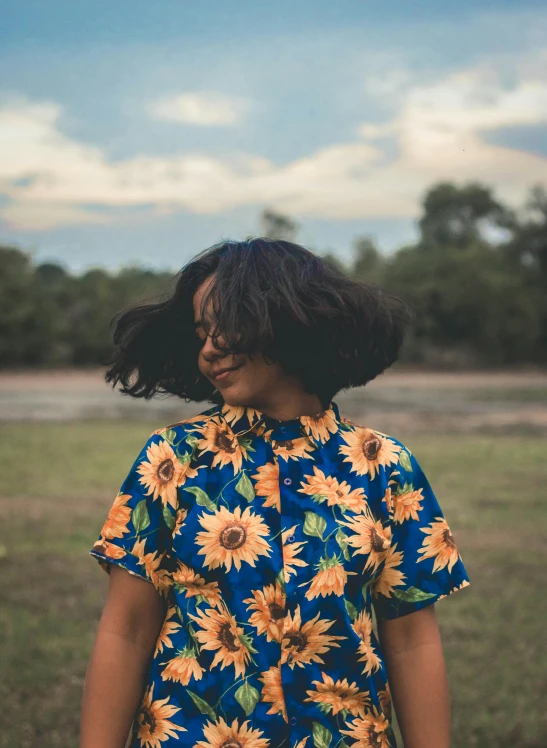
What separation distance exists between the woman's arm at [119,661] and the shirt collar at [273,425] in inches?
11.1

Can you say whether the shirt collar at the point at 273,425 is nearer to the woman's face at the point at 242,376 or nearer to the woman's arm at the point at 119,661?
the woman's face at the point at 242,376

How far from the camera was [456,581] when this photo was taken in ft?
5.14

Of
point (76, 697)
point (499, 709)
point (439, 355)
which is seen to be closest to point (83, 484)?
point (76, 697)

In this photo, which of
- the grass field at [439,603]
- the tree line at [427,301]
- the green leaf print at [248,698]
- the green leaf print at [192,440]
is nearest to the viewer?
the green leaf print at [248,698]

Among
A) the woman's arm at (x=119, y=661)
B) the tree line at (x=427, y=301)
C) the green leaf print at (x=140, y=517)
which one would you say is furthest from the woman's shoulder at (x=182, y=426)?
the tree line at (x=427, y=301)

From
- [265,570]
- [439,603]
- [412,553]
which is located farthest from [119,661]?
[439,603]

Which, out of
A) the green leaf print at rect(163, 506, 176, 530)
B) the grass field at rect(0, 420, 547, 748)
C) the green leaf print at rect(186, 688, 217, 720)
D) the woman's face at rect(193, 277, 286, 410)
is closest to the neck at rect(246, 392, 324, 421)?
the woman's face at rect(193, 277, 286, 410)

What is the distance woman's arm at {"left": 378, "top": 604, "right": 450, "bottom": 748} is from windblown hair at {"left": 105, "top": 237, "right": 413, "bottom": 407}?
40cm

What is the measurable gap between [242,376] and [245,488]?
184 millimetres

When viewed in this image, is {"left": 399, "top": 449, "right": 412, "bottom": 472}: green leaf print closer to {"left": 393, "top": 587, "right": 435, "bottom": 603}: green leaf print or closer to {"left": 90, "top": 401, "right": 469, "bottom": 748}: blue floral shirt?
{"left": 90, "top": 401, "right": 469, "bottom": 748}: blue floral shirt

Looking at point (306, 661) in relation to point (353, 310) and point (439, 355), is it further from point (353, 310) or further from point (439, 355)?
point (439, 355)

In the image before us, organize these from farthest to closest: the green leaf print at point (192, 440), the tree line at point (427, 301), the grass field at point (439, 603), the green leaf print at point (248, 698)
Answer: the tree line at point (427, 301) < the grass field at point (439, 603) < the green leaf print at point (192, 440) < the green leaf print at point (248, 698)

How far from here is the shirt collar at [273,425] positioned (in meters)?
1.50

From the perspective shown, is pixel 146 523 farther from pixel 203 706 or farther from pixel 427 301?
pixel 427 301
